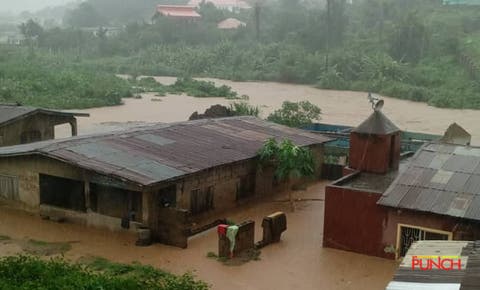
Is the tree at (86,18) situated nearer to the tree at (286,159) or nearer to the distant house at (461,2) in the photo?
the distant house at (461,2)

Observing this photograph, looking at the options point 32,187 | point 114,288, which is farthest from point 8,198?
point 114,288

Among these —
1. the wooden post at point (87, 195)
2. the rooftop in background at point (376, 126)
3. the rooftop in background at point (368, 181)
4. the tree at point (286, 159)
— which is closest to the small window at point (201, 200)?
the tree at point (286, 159)

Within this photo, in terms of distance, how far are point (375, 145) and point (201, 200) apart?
5.65 meters

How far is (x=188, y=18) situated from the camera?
87500 mm

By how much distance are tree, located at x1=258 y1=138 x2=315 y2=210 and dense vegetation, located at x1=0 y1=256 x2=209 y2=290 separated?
767cm

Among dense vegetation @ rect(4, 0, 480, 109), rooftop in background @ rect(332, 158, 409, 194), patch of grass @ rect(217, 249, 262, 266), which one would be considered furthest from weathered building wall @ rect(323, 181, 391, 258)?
dense vegetation @ rect(4, 0, 480, 109)

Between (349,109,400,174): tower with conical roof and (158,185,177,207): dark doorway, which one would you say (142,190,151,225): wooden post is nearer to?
(158,185,177,207): dark doorway

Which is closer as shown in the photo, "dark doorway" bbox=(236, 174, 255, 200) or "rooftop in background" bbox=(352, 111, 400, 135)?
"rooftop in background" bbox=(352, 111, 400, 135)

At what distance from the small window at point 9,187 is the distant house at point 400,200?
32.3 ft

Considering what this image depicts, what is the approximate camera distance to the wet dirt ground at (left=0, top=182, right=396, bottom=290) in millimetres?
15438

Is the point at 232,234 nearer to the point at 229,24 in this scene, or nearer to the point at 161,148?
the point at 161,148

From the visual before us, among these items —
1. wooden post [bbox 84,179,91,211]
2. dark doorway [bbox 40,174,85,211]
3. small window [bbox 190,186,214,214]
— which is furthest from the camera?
small window [bbox 190,186,214,214]

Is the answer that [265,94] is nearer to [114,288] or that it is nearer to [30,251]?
[30,251]

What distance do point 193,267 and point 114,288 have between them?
12.8ft
